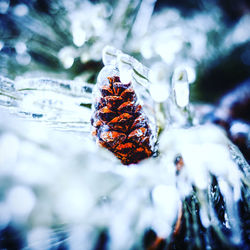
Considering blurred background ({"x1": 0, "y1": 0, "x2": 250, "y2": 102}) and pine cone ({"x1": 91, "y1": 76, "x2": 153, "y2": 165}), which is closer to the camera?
pine cone ({"x1": 91, "y1": 76, "x2": 153, "y2": 165})

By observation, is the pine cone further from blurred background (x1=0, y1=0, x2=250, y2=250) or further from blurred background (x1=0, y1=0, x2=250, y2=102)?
blurred background (x1=0, y1=0, x2=250, y2=102)

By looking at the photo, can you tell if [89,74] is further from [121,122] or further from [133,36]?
[121,122]

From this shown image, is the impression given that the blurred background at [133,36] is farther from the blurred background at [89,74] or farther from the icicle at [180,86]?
the icicle at [180,86]

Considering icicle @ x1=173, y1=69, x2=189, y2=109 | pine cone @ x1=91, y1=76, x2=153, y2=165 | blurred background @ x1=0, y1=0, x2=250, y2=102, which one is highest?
blurred background @ x1=0, y1=0, x2=250, y2=102

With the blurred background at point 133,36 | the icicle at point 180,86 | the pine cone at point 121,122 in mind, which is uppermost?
the blurred background at point 133,36

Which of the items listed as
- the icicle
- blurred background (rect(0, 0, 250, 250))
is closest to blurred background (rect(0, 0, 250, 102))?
blurred background (rect(0, 0, 250, 250))

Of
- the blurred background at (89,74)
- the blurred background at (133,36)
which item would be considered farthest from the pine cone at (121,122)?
the blurred background at (133,36)

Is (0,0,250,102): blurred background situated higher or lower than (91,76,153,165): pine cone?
higher

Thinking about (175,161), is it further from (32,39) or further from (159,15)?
(32,39)

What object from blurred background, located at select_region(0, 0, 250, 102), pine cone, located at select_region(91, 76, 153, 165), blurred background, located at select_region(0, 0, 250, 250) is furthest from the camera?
blurred background, located at select_region(0, 0, 250, 102)
